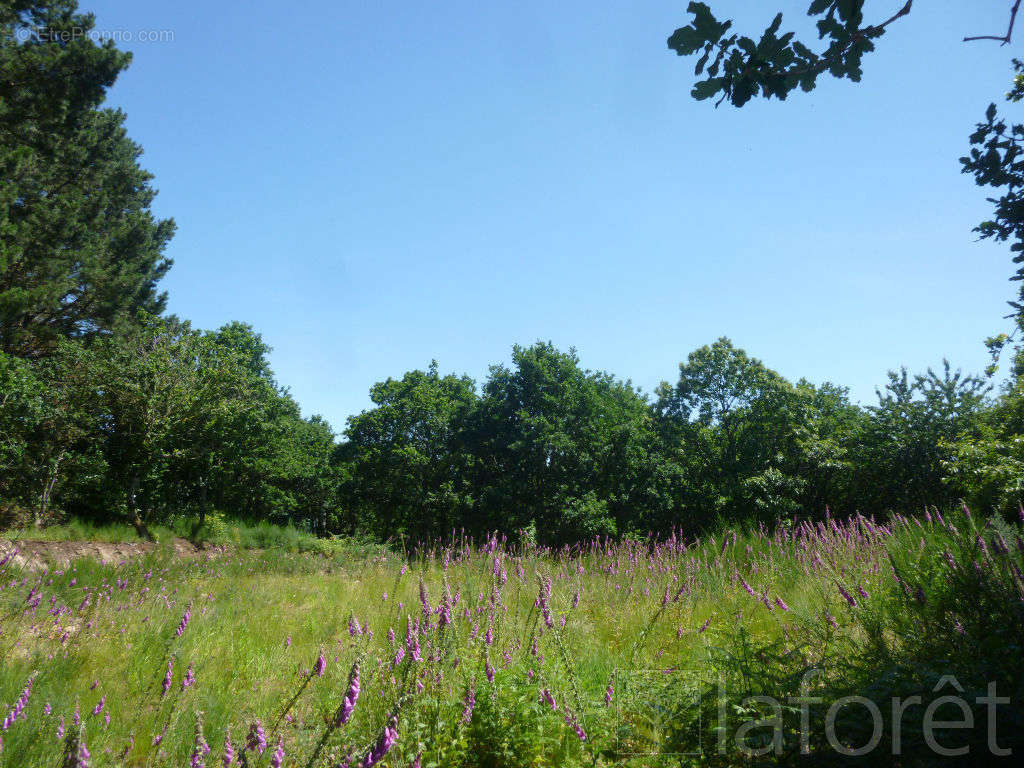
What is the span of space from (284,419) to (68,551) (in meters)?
14.0

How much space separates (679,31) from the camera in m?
2.26

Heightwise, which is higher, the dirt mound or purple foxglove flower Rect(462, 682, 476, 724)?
purple foxglove flower Rect(462, 682, 476, 724)

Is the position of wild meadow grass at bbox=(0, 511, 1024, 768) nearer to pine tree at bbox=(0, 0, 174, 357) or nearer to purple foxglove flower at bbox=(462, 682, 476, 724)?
purple foxglove flower at bbox=(462, 682, 476, 724)

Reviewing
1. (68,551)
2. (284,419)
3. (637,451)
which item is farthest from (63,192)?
(637,451)

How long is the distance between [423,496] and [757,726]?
19059mm

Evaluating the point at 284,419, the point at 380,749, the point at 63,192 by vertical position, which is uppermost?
the point at 63,192

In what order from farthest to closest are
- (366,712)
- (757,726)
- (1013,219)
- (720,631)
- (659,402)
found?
(659,402) < (1013,219) < (720,631) < (366,712) < (757,726)

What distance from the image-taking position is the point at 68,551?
1014 centimetres

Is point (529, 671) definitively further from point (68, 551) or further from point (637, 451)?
point (637, 451)

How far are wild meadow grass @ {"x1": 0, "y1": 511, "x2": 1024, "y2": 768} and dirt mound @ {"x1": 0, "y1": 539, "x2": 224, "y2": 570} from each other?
3.38 metres

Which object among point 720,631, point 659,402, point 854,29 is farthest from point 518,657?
point 659,402

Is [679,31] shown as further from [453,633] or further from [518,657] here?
[518,657]

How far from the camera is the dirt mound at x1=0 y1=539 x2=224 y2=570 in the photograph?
8479 mm

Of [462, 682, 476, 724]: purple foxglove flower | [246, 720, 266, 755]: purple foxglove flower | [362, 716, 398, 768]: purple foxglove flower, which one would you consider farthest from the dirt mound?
[362, 716, 398, 768]: purple foxglove flower
